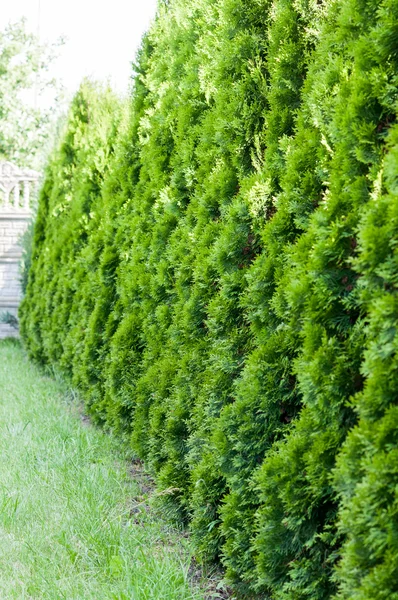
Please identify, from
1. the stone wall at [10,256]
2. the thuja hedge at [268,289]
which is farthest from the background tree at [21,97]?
the thuja hedge at [268,289]

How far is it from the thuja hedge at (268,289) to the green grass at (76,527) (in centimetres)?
25

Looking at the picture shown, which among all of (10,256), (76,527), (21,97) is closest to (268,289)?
(76,527)

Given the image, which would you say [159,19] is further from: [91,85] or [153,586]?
[153,586]

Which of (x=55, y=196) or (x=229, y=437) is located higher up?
(x=229, y=437)

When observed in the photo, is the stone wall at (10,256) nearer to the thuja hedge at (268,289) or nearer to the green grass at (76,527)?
the green grass at (76,527)

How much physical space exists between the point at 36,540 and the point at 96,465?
1245 mm

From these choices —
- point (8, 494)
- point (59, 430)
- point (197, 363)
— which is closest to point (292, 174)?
point (197, 363)

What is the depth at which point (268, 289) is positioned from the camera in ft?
10.2

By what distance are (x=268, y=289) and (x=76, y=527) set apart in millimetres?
1709

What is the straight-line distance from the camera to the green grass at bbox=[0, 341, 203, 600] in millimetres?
3117

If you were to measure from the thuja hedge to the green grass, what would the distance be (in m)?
0.25

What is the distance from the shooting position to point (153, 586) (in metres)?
3.04

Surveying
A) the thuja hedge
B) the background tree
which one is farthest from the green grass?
the background tree

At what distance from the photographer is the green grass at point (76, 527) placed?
312cm
